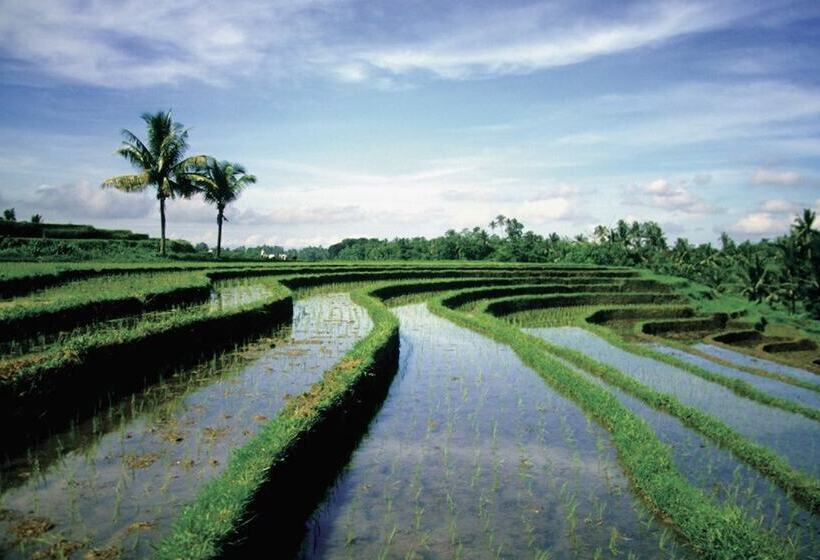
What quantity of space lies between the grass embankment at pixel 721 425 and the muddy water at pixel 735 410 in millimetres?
425

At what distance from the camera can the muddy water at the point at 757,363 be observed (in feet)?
52.4

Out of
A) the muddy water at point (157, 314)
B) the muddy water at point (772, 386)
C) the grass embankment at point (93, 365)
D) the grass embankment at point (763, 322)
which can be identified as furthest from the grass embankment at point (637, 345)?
the grass embankment at point (93, 365)

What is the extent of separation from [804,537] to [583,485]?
2077mm

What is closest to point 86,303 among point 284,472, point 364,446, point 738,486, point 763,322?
point 364,446

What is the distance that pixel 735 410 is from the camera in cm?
1031

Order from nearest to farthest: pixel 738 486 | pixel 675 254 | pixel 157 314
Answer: pixel 738 486 < pixel 157 314 < pixel 675 254

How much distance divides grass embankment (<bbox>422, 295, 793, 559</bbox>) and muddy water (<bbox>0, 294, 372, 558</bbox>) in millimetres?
4556

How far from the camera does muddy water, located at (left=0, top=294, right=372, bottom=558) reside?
4449mm

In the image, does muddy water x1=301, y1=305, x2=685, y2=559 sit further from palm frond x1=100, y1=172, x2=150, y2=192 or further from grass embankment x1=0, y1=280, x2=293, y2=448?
palm frond x1=100, y1=172, x2=150, y2=192

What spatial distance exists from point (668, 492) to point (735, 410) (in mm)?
5769

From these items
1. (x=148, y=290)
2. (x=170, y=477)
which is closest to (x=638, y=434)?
(x=170, y=477)

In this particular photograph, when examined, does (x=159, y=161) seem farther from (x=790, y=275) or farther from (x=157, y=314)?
(x=790, y=275)

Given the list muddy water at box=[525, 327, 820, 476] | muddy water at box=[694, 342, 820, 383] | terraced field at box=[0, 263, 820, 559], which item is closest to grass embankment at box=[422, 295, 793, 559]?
terraced field at box=[0, 263, 820, 559]

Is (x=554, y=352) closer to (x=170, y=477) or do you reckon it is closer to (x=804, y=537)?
(x=804, y=537)
